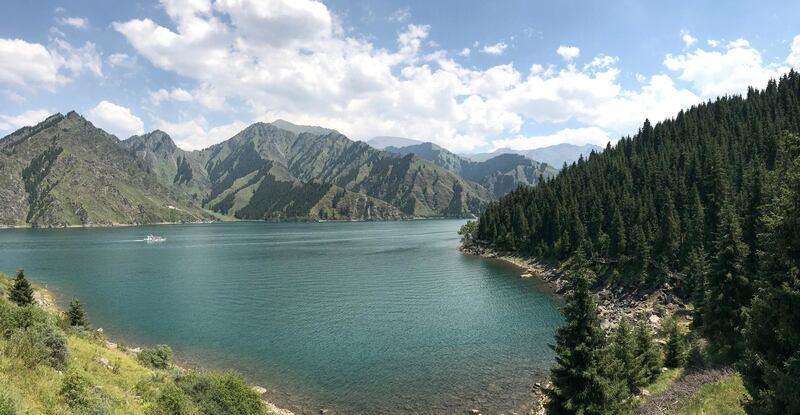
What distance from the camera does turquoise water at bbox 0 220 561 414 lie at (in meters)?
51.7

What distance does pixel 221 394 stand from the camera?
32594 mm

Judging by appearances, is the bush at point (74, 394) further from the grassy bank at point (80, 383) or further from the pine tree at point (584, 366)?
the pine tree at point (584, 366)

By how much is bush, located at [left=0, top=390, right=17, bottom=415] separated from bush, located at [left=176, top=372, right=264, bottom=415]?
1657 centimetres

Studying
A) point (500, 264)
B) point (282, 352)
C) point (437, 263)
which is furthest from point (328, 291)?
point (500, 264)

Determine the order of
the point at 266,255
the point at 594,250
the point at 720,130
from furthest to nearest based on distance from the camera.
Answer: the point at 266,255 < the point at 720,130 < the point at 594,250

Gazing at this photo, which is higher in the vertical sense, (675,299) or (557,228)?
(557,228)

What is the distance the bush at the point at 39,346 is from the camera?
2183 cm

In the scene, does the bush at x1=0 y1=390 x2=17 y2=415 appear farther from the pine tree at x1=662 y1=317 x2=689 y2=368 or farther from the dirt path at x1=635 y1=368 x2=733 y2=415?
the pine tree at x1=662 y1=317 x2=689 y2=368

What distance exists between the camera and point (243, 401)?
111 feet

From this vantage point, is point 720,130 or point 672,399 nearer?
point 672,399

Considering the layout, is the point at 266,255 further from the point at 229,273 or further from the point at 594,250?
the point at 594,250

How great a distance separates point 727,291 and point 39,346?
59.2m

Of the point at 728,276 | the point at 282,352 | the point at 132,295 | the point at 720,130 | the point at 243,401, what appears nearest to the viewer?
the point at 243,401

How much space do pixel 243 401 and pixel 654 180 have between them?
145 m
